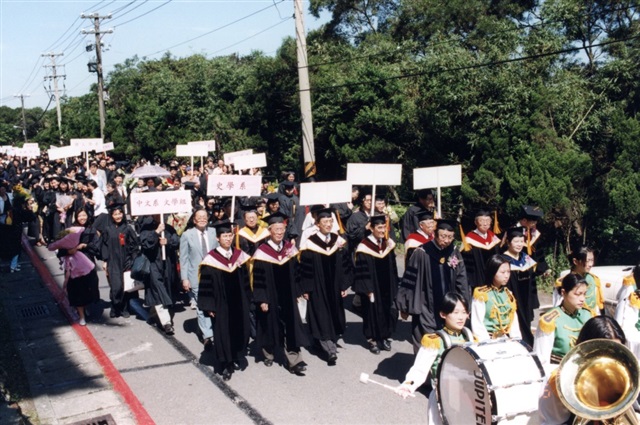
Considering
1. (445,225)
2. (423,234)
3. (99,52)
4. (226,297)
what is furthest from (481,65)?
(99,52)

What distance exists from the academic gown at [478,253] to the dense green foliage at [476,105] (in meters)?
4.88

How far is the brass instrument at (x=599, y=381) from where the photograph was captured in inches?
141

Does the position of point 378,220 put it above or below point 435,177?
below

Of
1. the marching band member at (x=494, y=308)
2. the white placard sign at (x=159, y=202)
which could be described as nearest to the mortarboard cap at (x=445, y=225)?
the marching band member at (x=494, y=308)

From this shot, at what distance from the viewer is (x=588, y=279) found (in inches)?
279

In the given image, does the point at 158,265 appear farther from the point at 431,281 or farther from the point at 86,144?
the point at 86,144

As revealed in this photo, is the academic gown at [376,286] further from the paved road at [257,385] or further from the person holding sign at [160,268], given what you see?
the person holding sign at [160,268]

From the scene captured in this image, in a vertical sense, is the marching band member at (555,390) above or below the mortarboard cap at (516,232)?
below

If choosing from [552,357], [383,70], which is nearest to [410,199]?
[383,70]

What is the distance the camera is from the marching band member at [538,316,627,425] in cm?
416

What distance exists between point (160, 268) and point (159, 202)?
96 cm

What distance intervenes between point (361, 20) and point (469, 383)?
29.7 metres

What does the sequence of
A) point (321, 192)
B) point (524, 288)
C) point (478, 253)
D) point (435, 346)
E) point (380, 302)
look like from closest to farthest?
point (435, 346), point (524, 288), point (380, 302), point (478, 253), point (321, 192)

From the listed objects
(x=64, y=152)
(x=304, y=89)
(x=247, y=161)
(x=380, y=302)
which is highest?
(x=304, y=89)
